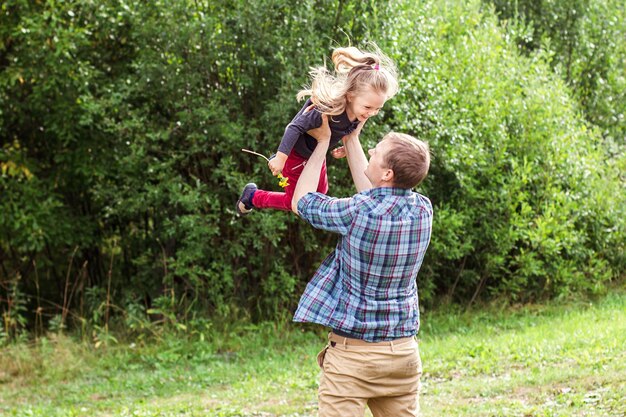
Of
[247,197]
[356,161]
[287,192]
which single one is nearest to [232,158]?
[247,197]

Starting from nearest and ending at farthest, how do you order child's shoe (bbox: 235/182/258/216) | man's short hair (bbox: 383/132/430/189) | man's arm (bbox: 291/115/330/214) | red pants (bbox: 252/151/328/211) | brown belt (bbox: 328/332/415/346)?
1. man's short hair (bbox: 383/132/430/189)
2. brown belt (bbox: 328/332/415/346)
3. man's arm (bbox: 291/115/330/214)
4. red pants (bbox: 252/151/328/211)
5. child's shoe (bbox: 235/182/258/216)

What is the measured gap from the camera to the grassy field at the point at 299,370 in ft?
21.1

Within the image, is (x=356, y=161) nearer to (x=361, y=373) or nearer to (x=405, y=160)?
(x=405, y=160)

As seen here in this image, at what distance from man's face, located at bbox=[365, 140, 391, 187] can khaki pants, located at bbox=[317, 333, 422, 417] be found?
0.69m

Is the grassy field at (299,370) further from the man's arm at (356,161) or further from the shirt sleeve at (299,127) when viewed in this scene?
the shirt sleeve at (299,127)

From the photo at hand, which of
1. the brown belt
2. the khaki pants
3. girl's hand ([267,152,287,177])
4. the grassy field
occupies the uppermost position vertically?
girl's hand ([267,152,287,177])

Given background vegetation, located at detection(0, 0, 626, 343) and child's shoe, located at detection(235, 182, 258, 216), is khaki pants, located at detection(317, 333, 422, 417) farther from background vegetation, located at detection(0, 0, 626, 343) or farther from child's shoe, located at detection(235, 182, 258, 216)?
background vegetation, located at detection(0, 0, 626, 343)

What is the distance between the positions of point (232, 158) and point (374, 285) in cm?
572

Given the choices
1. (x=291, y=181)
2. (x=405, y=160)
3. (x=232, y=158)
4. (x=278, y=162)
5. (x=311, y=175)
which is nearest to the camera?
(x=405, y=160)

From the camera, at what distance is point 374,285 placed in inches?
145

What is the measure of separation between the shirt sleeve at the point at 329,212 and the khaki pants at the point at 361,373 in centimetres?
49

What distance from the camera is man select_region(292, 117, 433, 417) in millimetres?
3629

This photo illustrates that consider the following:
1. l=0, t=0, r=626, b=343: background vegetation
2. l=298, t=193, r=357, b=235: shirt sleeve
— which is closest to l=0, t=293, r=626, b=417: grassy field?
l=0, t=0, r=626, b=343: background vegetation

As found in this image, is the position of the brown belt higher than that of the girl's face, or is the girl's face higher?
the girl's face
